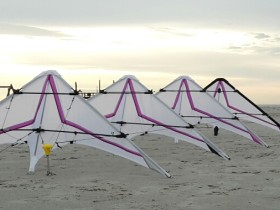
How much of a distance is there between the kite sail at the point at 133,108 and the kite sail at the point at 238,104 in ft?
20.3

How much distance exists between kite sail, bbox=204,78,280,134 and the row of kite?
2.7 inches

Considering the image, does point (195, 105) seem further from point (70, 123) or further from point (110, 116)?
point (70, 123)

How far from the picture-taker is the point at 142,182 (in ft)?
35.4

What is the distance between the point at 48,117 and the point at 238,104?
11.8 metres

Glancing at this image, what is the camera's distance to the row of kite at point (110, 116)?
38.4ft

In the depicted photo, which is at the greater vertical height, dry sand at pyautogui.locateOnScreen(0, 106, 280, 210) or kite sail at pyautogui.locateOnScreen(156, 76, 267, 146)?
kite sail at pyautogui.locateOnScreen(156, 76, 267, 146)

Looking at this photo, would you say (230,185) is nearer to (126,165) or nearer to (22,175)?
(126,165)

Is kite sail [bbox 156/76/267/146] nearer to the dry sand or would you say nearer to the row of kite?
the row of kite

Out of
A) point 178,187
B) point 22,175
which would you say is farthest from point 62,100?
point 178,187

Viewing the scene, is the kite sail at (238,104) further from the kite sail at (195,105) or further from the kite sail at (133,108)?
the kite sail at (133,108)

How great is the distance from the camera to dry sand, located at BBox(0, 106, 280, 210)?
8753mm

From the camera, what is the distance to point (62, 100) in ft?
43.0

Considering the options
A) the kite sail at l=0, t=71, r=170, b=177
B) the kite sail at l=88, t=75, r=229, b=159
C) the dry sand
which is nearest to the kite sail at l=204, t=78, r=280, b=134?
the dry sand

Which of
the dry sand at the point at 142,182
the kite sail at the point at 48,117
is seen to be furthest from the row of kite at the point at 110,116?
the dry sand at the point at 142,182
